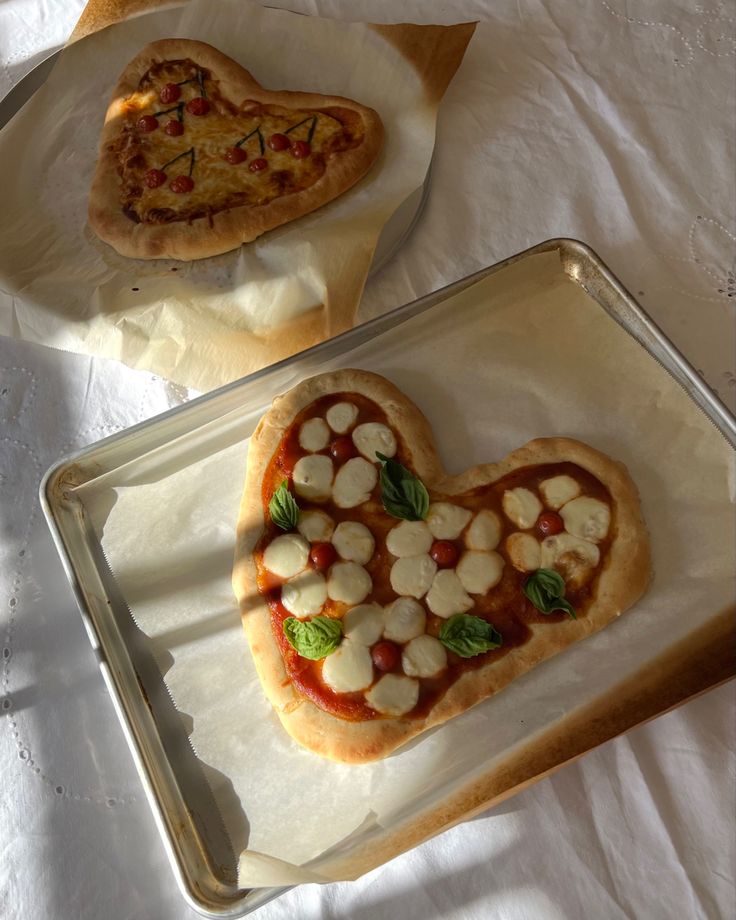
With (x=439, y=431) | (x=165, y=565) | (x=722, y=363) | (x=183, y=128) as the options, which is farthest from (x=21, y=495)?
(x=722, y=363)

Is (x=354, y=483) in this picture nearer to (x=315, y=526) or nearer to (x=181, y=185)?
(x=315, y=526)

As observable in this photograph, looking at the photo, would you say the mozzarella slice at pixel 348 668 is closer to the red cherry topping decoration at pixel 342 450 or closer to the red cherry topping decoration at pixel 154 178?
the red cherry topping decoration at pixel 342 450

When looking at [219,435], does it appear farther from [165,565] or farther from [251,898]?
[251,898]

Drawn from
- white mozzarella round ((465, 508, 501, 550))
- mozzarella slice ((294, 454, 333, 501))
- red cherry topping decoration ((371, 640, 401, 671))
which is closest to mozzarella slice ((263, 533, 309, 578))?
mozzarella slice ((294, 454, 333, 501))

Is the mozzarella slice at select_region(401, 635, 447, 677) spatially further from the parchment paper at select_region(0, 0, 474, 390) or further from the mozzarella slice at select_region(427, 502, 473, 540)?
the parchment paper at select_region(0, 0, 474, 390)

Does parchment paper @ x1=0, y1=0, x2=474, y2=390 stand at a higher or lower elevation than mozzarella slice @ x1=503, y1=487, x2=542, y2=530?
Answer: higher
